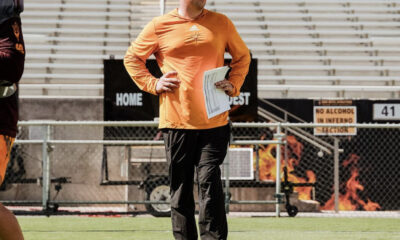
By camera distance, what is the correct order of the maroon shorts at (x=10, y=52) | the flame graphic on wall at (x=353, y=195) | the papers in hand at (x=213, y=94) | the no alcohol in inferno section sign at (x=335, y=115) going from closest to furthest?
the maroon shorts at (x=10, y=52)
the papers in hand at (x=213, y=94)
the flame graphic on wall at (x=353, y=195)
the no alcohol in inferno section sign at (x=335, y=115)

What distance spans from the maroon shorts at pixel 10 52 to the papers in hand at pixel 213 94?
118 centimetres

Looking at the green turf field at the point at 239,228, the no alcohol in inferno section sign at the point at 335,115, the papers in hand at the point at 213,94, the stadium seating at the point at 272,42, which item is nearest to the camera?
the papers in hand at the point at 213,94

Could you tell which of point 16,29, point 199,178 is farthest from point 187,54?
point 16,29

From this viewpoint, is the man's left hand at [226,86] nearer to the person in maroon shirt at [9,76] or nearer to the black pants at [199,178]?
the black pants at [199,178]

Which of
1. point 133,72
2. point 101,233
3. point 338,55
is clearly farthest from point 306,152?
point 133,72

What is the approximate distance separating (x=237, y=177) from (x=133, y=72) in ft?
18.6

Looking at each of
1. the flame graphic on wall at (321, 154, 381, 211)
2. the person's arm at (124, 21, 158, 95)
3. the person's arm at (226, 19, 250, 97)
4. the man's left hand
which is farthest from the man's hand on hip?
the flame graphic on wall at (321, 154, 381, 211)

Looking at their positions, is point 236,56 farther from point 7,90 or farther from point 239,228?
point 239,228

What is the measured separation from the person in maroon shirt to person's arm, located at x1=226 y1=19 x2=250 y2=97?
1.42 meters

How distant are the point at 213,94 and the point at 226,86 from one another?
4.6 inches

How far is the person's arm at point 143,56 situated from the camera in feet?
14.0

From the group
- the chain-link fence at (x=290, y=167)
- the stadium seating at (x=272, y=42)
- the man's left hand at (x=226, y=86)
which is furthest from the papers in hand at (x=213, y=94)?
the stadium seating at (x=272, y=42)

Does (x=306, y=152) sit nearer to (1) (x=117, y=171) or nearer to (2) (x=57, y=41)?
(1) (x=117, y=171)

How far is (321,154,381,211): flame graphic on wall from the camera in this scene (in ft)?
37.1
